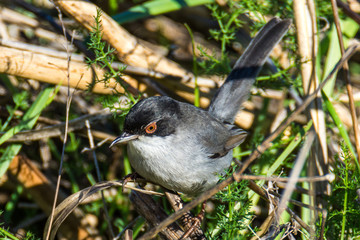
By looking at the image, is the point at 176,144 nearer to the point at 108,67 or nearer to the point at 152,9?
the point at 108,67

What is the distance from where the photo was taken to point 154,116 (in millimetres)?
3227

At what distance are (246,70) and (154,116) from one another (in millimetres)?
1342

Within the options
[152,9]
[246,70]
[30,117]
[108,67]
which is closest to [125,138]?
[108,67]

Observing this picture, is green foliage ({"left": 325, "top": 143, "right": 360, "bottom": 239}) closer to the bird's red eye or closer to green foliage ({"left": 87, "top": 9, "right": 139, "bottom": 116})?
the bird's red eye

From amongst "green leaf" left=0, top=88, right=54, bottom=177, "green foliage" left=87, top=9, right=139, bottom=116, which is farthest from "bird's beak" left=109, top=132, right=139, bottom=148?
"green leaf" left=0, top=88, right=54, bottom=177

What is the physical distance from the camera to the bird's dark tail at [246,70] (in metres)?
4.08

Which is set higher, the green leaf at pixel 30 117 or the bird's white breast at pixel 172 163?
the bird's white breast at pixel 172 163

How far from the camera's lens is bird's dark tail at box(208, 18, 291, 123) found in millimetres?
4078

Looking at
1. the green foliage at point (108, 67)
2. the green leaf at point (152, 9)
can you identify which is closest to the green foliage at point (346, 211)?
the green foliage at point (108, 67)

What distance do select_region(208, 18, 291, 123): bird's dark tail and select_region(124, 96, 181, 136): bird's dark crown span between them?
2.60 ft

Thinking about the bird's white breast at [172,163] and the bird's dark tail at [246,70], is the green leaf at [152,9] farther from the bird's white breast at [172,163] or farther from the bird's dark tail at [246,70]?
the bird's white breast at [172,163]

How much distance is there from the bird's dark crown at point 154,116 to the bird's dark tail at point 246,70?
0.79 metres

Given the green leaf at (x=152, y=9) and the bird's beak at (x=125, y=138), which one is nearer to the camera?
the bird's beak at (x=125, y=138)

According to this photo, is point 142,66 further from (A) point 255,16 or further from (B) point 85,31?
(A) point 255,16
